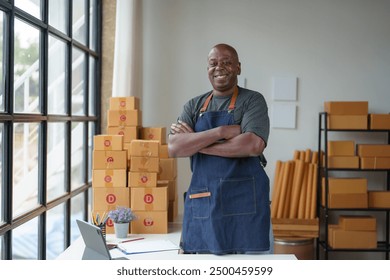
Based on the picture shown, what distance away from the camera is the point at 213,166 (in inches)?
99.3

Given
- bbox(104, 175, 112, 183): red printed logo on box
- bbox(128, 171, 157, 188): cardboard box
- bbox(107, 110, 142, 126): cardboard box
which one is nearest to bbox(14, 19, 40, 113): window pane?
bbox(104, 175, 112, 183): red printed logo on box

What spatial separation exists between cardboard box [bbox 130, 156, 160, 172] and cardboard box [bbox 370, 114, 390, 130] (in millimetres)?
2351

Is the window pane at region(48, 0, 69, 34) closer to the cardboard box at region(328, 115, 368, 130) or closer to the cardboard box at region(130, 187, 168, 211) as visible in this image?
the cardboard box at region(130, 187, 168, 211)

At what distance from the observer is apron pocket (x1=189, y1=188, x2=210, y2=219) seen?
8.18 ft

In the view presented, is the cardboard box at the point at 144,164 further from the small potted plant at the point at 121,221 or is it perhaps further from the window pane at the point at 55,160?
the window pane at the point at 55,160

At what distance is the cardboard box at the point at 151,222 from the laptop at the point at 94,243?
1080 mm

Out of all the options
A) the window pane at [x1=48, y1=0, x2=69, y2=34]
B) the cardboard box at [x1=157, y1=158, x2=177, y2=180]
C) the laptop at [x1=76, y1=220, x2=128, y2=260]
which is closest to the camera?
the laptop at [x1=76, y1=220, x2=128, y2=260]

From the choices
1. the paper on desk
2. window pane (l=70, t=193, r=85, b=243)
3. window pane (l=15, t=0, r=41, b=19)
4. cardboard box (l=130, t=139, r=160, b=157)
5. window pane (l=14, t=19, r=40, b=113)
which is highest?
window pane (l=15, t=0, r=41, b=19)

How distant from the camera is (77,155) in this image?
439 cm

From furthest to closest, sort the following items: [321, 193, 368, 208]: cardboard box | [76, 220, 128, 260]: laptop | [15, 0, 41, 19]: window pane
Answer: [321, 193, 368, 208]: cardboard box < [15, 0, 41, 19]: window pane < [76, 220, 128, 260]: laptop

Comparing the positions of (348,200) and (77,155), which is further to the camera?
(348,200)

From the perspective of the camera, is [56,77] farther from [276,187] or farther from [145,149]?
[276,187]

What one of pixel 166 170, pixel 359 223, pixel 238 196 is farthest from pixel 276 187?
pixel 238 196

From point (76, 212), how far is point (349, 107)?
2.47 m
